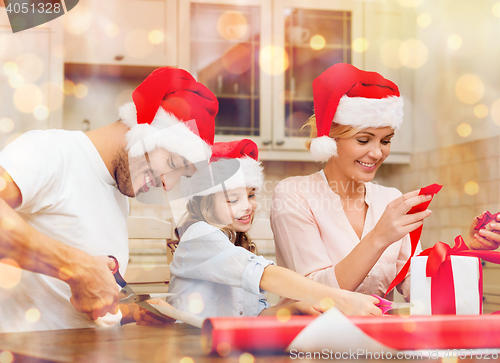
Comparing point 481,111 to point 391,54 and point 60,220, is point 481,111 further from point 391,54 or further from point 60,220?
point 60,220

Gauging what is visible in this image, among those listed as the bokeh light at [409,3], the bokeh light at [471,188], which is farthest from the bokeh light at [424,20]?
the bokeh light at [471,188]

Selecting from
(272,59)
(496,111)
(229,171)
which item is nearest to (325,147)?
(229,171)

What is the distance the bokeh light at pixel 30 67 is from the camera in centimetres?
197

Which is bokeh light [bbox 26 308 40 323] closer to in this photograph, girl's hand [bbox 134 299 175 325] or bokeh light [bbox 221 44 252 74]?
girl's hand [bbox 134 299 175 325]

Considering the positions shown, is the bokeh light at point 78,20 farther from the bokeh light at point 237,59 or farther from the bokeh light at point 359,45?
the bokeh light at point 359,45

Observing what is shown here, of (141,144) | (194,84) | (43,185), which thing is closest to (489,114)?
(194,84)

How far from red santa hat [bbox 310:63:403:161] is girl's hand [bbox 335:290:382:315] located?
0.51 m

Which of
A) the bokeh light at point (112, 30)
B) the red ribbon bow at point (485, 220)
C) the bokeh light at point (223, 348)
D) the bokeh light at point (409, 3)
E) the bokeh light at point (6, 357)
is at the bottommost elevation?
the bokeh light at point (6, 357)

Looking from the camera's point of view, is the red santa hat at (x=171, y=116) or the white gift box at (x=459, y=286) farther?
the red santa hat at (x=171, y=116)

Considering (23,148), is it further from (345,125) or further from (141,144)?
(345,125)

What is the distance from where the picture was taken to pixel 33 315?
0.85 metres

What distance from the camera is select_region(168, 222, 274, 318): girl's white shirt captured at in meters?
0.78

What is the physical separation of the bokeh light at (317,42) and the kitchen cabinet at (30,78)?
1.23 meters

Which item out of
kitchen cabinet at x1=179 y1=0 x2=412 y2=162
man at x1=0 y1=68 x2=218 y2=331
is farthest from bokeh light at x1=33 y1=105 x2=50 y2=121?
man at x1=0 y1=68 x2=218 y2=331
